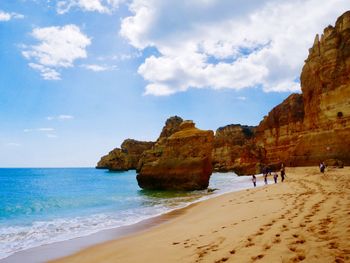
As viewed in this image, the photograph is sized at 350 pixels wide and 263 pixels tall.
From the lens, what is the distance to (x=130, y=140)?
14112cm

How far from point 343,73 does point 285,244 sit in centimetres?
4702

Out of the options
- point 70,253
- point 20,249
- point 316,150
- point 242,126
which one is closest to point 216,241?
point 70,253

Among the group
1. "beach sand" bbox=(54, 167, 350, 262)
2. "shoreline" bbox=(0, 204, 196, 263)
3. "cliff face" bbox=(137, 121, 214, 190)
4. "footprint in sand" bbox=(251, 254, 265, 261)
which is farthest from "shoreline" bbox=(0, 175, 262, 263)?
"cliff face" bbox=(137, 121, 214, 190)

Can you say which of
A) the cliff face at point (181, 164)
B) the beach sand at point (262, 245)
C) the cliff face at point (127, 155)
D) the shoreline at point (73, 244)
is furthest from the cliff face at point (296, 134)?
the cliff face at point (127, 155)

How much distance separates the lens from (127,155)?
446ft

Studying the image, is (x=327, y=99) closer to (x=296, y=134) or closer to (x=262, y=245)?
(x=296, y=134)

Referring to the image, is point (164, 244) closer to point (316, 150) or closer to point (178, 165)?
point (178, 165)

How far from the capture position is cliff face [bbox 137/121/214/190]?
1145 inches

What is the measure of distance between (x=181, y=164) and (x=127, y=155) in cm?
10878

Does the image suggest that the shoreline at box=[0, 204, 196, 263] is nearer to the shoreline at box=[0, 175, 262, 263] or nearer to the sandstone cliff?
the shoreline at box=[0, 175, 262, 263]

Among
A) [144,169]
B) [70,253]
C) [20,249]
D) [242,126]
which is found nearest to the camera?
[70,253]

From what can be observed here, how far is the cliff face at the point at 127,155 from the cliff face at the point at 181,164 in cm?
10166

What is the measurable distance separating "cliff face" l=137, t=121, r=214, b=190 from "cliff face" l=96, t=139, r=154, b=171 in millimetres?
101659

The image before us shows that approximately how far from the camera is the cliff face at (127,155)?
132m
